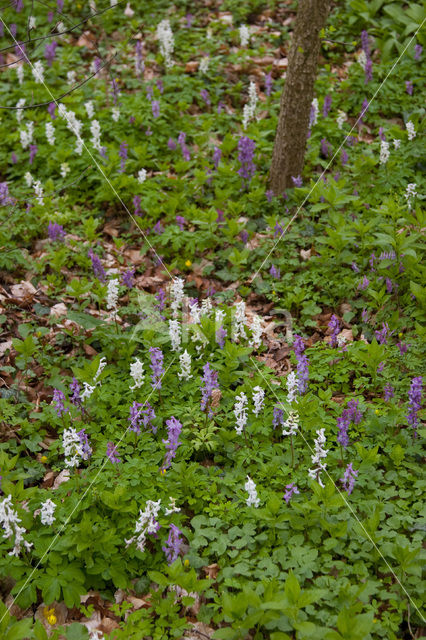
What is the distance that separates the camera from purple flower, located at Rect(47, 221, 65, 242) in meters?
5.44

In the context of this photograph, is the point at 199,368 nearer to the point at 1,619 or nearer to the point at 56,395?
the point at 56,395

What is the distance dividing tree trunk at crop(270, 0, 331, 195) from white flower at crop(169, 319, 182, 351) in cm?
237

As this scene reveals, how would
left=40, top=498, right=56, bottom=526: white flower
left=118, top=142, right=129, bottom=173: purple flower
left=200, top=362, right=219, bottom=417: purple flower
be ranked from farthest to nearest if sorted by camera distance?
1. left=118, top=142, right=129, bottom=173: purple flower
2. left=200, top=362, right=219, bottom=417: purple flower
3. left=40, top=498, right=56, bottom=526: white flower

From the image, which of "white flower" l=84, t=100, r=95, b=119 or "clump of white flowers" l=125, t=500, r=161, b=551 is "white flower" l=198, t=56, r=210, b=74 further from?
"clump of white flowers" l=125, t=500, r=161, b=551

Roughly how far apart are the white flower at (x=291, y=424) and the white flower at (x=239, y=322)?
895 millimetres

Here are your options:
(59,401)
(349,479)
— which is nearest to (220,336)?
(59,401)

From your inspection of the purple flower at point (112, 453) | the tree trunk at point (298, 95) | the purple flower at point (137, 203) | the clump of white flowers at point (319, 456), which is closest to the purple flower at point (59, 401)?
the purple flower at point (112, 453)

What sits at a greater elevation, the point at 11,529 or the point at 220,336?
the point at 11,529

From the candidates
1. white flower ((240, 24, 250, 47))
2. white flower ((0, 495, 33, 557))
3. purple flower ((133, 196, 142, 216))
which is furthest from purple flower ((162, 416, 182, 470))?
white flower ((240, 24, 250, 47))

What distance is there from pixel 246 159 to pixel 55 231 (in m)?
2.06

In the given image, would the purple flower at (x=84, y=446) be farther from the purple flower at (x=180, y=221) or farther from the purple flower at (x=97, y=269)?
the purple flower at (x=180, y=221)

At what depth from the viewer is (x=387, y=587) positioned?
116 inches

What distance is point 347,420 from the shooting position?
3.54m

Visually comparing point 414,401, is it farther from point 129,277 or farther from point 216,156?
point 216,156
